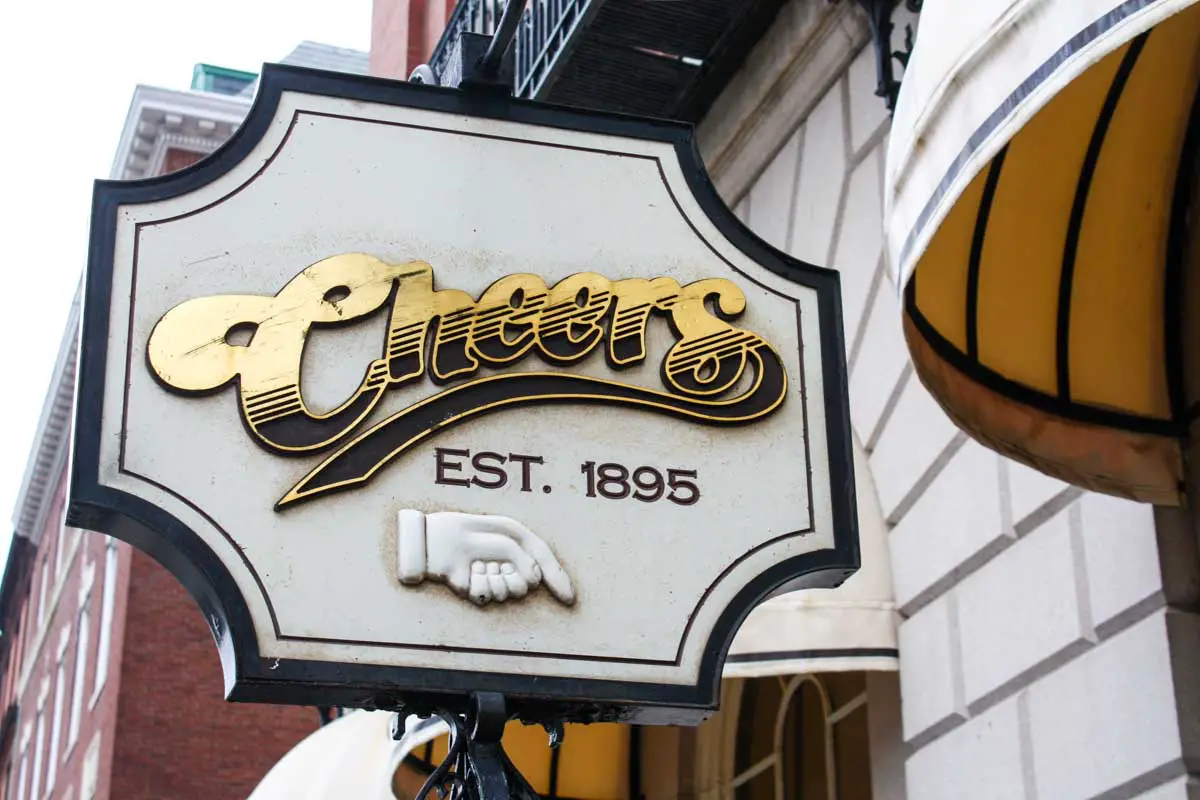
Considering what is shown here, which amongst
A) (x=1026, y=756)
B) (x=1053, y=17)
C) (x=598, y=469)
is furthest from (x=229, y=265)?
(x=1026, y=756)

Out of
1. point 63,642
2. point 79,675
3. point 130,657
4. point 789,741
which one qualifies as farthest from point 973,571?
point 63,642

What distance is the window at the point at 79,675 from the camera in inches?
976

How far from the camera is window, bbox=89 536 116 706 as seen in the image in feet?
74.3

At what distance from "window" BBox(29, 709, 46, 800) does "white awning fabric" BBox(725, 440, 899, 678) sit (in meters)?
24.1

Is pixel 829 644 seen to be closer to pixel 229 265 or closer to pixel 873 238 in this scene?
pixel 873 238

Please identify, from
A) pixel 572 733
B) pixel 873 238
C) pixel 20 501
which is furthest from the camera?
pixel 20 501

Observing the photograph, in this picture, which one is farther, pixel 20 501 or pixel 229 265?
pixel 20 501

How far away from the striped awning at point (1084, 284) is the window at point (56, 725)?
77.6 feet

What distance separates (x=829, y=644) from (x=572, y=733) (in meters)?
2.50

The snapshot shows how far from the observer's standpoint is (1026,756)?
6.20 metres

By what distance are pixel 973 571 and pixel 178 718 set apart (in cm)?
1608

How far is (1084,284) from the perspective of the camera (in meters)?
5.85

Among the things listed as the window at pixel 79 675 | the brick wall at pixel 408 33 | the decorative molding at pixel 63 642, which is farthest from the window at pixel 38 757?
the brick wall at pixel 408 33

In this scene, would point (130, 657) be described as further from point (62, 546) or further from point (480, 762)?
point (480, 762)
